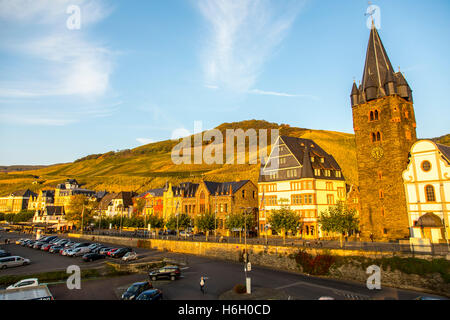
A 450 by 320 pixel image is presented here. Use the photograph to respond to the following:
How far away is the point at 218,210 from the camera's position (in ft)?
252

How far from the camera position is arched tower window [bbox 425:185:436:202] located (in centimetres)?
4230

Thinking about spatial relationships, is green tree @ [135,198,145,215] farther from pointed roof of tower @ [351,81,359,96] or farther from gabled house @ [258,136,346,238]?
pointed roof of tower @ [351,81,359,96]

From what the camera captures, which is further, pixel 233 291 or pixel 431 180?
pixel 431 180

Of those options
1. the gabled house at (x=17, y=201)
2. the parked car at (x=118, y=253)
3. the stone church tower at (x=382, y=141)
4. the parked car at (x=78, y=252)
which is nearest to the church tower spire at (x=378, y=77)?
the stone church tower at (x=382, y=141)

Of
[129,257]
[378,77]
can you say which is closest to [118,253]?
[129,257]

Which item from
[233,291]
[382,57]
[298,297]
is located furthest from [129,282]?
[382,57]

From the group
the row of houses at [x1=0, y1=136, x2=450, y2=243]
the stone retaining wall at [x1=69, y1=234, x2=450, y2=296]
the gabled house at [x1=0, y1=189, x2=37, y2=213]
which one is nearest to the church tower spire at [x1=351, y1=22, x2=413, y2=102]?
the row of houses at [x1=0, y1=136, x2=450, y2=243]

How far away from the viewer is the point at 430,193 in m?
42.7

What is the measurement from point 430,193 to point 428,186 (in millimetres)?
1070

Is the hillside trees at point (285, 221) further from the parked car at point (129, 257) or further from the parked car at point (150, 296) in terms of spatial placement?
the parked car at point (150, 296)

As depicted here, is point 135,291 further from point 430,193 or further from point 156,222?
point 156,222

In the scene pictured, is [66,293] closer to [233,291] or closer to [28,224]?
[233,291]

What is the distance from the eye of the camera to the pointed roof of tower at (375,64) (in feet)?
177
